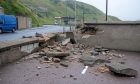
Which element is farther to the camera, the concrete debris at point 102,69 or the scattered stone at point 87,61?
the scattered stone at point 87,61

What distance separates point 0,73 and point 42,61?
2.46 metres

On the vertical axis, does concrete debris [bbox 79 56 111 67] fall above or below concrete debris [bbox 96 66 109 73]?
above

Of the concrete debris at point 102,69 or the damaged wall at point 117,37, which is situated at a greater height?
the damaged wall at point 117,37

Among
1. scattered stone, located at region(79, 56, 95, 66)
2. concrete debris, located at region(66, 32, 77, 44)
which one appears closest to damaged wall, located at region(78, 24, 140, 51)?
concrete debris, located at region(66, 32, 77, 44)

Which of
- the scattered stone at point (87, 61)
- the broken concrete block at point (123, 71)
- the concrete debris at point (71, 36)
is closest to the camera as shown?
the broken concrete block at point (123, 71)

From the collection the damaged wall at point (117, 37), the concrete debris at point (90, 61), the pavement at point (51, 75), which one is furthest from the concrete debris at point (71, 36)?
the pavement at point (51, 75)

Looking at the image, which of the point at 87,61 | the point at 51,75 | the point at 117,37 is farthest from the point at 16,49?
the point at 117,37

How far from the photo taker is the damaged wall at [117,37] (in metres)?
15.8

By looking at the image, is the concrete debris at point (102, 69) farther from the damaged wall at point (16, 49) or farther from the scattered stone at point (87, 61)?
the damaged wall at point (16, 49)

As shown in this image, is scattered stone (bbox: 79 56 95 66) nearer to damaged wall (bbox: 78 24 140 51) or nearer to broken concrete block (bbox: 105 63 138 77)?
broken concrete block (bbox: 105 63 138 77)

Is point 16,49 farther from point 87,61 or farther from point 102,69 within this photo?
point 102,69

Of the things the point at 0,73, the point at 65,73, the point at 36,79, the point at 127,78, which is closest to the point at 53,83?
the point at 36,79

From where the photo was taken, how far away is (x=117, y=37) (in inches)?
650

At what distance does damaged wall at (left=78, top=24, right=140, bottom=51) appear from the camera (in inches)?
623
